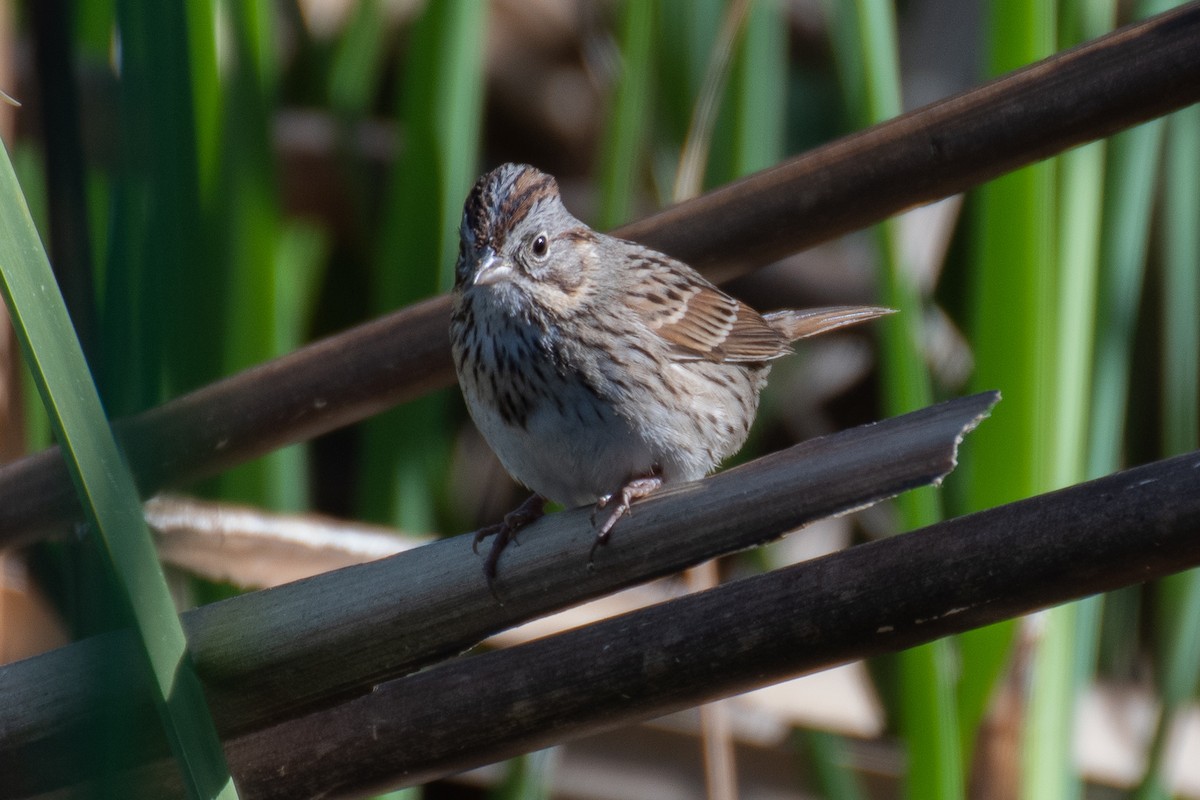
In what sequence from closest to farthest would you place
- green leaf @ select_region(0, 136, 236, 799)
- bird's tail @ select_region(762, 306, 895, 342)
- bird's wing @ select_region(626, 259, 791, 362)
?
green leaf @ select_region(0, 136, 236, 799), bird's wing @ select_region(626, 259, 791, 362), bird's tail @ select_region(762, 306, 895, 342)

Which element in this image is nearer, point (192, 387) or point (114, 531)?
point (114, 531)

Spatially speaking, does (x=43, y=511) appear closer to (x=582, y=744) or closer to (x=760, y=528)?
(x=760, y=528)

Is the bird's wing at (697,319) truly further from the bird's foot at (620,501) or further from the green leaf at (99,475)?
the green leaf at (99,475)

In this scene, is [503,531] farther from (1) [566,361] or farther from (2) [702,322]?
(2) [702,322]

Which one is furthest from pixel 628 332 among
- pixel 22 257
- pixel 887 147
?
pixel 22 257

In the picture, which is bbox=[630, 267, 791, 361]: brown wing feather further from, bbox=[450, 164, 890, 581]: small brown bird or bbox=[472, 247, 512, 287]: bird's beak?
bbox=[472, 247, 512, 287]: bird's beak

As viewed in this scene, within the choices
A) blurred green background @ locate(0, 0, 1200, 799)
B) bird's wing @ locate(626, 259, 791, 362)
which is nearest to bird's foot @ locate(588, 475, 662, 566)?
bird's wing @ locate(626, 259, 791, 362)

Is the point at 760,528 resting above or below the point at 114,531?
below

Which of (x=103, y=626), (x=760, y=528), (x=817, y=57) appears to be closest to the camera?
(x=103, y=626)

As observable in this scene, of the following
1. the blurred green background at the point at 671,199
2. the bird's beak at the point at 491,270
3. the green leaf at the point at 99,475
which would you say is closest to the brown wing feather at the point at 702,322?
the blurred green background at the point at 671,199
